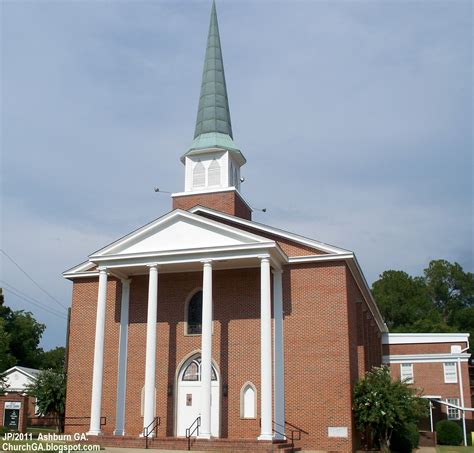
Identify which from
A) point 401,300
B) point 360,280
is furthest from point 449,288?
point 360,280

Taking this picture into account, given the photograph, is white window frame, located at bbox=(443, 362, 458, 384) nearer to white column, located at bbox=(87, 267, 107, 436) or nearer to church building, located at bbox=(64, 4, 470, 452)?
church building, located at bbox=(64, 4, 470, 452)

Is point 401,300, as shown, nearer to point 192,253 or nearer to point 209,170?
point 209,170

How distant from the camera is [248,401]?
28.3m

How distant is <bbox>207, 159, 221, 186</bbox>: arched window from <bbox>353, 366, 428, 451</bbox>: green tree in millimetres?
13402

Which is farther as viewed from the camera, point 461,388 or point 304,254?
point 461,388

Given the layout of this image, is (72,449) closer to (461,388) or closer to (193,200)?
(193,200)

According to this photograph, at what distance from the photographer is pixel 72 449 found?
2167cm

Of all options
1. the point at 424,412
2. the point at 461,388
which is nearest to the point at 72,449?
the point at 424,412

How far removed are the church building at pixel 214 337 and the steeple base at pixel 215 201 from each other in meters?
1.85

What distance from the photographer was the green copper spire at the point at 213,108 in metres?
36.2

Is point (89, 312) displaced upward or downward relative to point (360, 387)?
upward

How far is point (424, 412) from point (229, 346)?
931 centimetres

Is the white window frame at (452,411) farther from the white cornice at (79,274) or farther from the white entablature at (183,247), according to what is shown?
the white cornice at (79,274)

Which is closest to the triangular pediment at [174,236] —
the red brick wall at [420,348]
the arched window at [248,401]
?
the arched window at [248,401]
